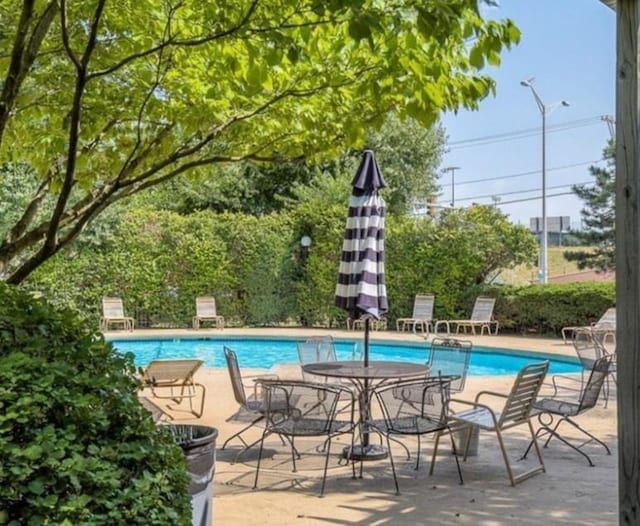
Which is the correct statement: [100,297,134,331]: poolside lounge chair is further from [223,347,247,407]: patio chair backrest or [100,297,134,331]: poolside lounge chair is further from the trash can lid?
the trash can lid

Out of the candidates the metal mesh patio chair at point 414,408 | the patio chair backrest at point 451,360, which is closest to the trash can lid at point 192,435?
the metal mesh patio chair at point 414,408

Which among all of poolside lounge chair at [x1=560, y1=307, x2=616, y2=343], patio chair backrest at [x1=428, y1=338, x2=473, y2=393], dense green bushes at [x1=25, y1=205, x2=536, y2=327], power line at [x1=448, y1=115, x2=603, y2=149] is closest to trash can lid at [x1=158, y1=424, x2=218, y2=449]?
patio chair backrest at [x1=428, y1=338, x2=473, y2=393]

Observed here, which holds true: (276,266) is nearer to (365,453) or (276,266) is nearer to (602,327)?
(602,327)

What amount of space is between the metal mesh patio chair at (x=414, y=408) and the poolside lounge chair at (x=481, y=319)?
10.9 m

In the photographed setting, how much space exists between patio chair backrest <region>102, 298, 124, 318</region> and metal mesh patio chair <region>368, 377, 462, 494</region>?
1268 cm

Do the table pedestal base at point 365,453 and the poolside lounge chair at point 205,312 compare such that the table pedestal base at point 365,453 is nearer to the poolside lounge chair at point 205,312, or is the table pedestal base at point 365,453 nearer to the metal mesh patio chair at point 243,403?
the metal mesh patio chair at point 243,403

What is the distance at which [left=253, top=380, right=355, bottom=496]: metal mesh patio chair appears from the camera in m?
5.05

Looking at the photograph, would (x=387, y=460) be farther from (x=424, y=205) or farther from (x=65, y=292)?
(x=424, y=205)

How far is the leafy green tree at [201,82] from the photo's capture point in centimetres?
316

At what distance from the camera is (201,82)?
185 inches

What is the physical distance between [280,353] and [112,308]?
4.59 m

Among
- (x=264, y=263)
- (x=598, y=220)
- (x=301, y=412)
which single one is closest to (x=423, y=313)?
(x=264, y=263)

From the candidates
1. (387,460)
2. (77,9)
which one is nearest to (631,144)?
(77,9)

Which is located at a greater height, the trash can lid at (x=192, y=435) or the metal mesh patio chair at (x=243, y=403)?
the trash can lid at (x=192, y=435)
